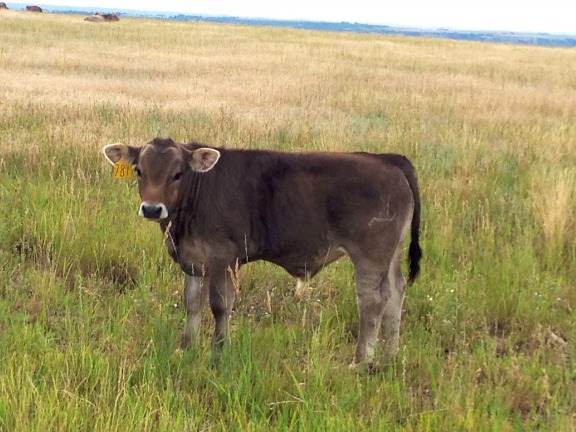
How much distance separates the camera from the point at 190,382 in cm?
413

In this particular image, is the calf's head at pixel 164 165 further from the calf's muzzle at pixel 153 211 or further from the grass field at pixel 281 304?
the grass field at pixel 281 304

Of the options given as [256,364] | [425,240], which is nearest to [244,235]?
[256,364]

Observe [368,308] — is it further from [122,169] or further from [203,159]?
[122,169]

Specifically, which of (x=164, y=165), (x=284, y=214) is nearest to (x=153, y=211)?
(x=164, y=165)

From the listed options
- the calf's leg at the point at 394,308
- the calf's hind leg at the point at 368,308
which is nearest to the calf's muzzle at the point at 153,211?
the calf's hind leg at the point at 368,308

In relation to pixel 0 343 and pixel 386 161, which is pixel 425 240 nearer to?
pixel 386 161

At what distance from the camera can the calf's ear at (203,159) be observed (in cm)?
462

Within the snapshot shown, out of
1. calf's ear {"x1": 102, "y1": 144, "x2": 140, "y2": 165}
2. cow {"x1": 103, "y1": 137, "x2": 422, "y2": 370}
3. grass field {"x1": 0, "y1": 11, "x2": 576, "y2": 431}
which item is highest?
calf's ear {"x1": 102, "y1": 144, "x2": 140, "y2": 165}

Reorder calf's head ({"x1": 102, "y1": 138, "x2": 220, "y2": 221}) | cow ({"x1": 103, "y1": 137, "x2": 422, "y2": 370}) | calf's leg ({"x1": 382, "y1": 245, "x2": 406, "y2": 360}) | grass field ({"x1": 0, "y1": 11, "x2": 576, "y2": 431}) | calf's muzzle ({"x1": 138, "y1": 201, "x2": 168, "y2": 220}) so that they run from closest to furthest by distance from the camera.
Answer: grass field ({"x1": 0, "y1": 11, "x2": 576, "y2": 431})
calf's muzzle ({"x1": 138, "y1": 201, "x2": 168, "y2": 220})
calf's head ({"x1": 102, "y1": 138, "x2": 220, "y2": 221})
cow ({"x1": 103, "y1": 137, "x2": 422, "y2": 370})
calf's leg ({"x1": 382, "y1": 245, "x2": 406, "y2": 360})

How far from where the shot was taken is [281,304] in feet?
18.2

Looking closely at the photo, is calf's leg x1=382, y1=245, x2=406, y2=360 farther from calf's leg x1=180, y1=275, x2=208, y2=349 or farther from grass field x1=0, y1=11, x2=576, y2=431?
calf's leg x1=180, y1=275, x2=208, y2=349

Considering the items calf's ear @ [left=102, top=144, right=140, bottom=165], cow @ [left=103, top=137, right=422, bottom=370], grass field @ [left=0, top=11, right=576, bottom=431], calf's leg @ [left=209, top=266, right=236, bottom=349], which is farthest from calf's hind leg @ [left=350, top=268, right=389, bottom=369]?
calf's ear @ [left=102, top=144, right=140, bottom=165]

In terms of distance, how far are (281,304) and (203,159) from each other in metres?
1.55

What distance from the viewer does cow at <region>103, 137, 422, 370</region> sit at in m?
4.68
